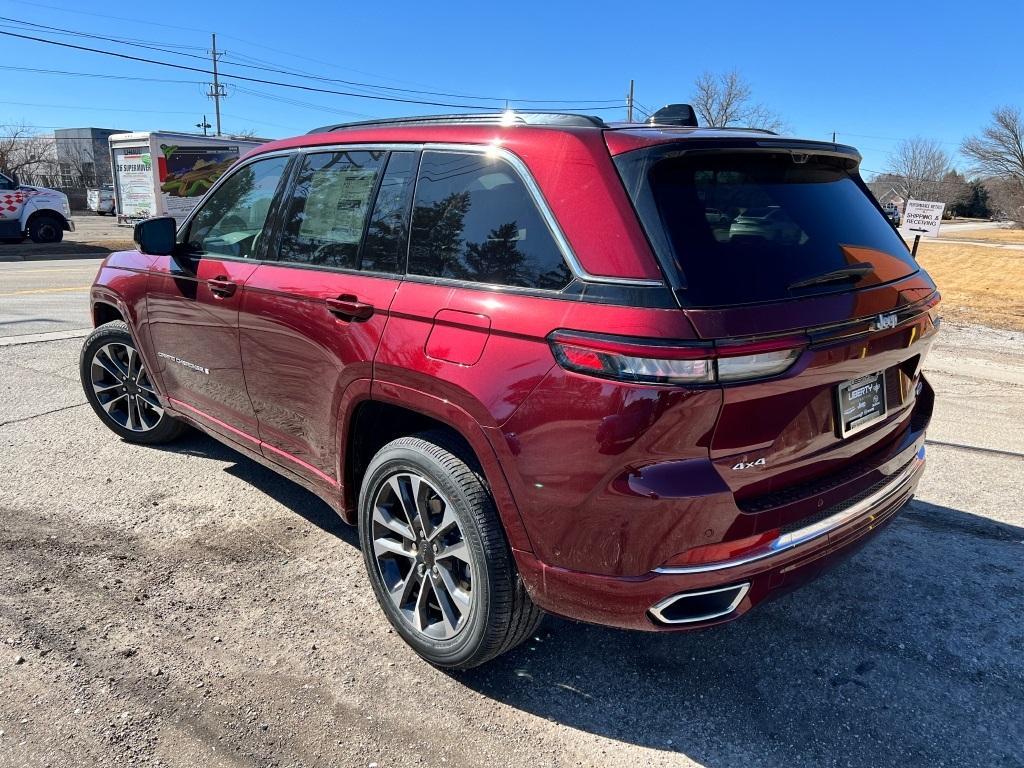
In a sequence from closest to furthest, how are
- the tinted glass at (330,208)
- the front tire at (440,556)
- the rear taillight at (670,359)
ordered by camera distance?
the rear taillight at (670,359) → the front tire at (440,556) → the tinted glass at (330,208)

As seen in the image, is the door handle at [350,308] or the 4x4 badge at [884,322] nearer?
the 4x4 badge at [884,322]

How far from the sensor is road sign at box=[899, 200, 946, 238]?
13.5m

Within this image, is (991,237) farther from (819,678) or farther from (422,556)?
(422,556)

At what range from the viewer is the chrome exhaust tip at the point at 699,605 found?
7.14ft

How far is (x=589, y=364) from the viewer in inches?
82.0

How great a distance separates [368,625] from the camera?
2.99 m

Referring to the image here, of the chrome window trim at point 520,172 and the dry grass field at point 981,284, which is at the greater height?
the chrome window trim at point 520,172

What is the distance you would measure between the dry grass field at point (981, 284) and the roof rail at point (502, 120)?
10.7 metres

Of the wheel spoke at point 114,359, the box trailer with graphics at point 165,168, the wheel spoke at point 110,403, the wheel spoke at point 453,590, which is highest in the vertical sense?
the box trailer with graphics at point 165,168

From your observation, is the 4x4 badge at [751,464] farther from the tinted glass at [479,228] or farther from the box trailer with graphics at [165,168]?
the box trailer with graphics at [165,168]

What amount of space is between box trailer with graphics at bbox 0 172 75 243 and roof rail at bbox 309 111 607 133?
22.9 m

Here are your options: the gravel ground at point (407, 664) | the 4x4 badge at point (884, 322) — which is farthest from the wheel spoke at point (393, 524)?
the 4x4 badge at point (884, 322)

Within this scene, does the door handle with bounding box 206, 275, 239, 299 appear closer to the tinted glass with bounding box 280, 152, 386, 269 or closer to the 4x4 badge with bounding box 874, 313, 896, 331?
the tinted glass with bounding box 280, 152, 386, 269

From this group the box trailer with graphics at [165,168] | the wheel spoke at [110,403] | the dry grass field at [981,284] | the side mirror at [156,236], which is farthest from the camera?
the box trailer with graphics at [165,168]
